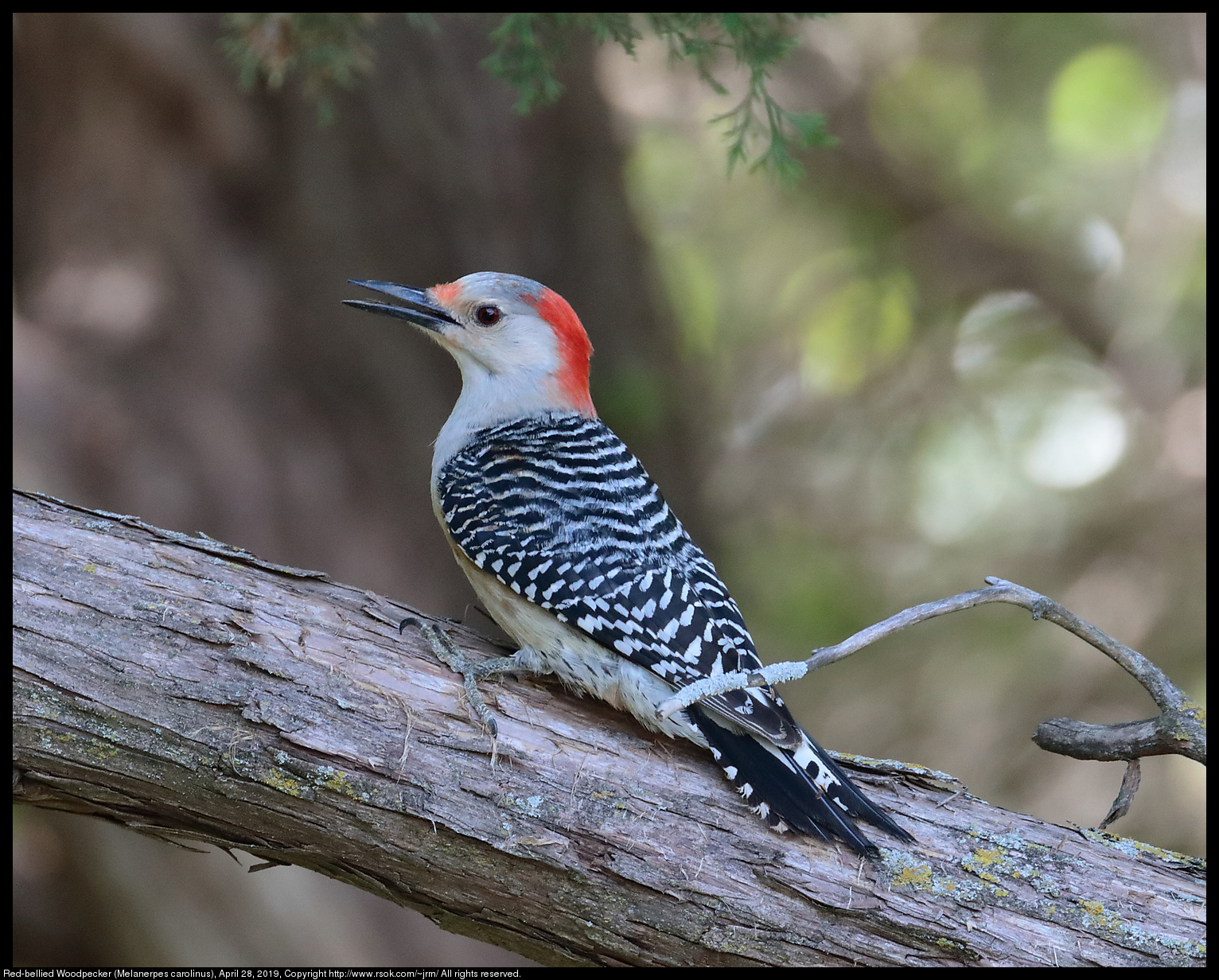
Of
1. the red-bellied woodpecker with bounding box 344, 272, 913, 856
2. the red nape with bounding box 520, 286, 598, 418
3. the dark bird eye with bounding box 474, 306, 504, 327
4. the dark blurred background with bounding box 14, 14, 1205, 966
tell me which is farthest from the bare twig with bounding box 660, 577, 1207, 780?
the dark blurred background with bounding box 14, 14, 1205, 966

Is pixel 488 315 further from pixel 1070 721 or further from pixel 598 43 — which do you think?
pixel 1070 721

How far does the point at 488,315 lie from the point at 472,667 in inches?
60.0

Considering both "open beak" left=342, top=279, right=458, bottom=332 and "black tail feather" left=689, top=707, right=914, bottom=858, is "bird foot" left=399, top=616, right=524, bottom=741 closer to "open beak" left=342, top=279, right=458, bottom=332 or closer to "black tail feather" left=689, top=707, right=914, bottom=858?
"black tail feather" left=689, top=707, right=914, bottom=858

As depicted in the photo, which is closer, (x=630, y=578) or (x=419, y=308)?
(x=630, y=578)

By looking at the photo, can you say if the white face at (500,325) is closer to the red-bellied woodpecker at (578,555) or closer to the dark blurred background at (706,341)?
the red-bellied woodpecker at (578,555)

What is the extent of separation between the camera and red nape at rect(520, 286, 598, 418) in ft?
12.9

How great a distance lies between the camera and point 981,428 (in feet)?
24.3

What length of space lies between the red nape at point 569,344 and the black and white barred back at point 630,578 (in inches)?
9.3

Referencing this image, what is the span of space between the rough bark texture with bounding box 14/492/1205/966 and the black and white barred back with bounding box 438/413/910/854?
0.12 m

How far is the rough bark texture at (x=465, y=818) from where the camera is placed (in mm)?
2598

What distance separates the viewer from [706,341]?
25.8ft

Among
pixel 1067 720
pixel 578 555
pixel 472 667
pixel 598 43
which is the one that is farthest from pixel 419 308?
pixel 1067 720

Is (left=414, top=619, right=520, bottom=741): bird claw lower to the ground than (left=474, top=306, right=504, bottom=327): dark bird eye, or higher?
lower

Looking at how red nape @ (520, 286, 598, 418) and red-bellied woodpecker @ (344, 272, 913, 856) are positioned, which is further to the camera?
red nape @ (520, 286, 598, 418)
